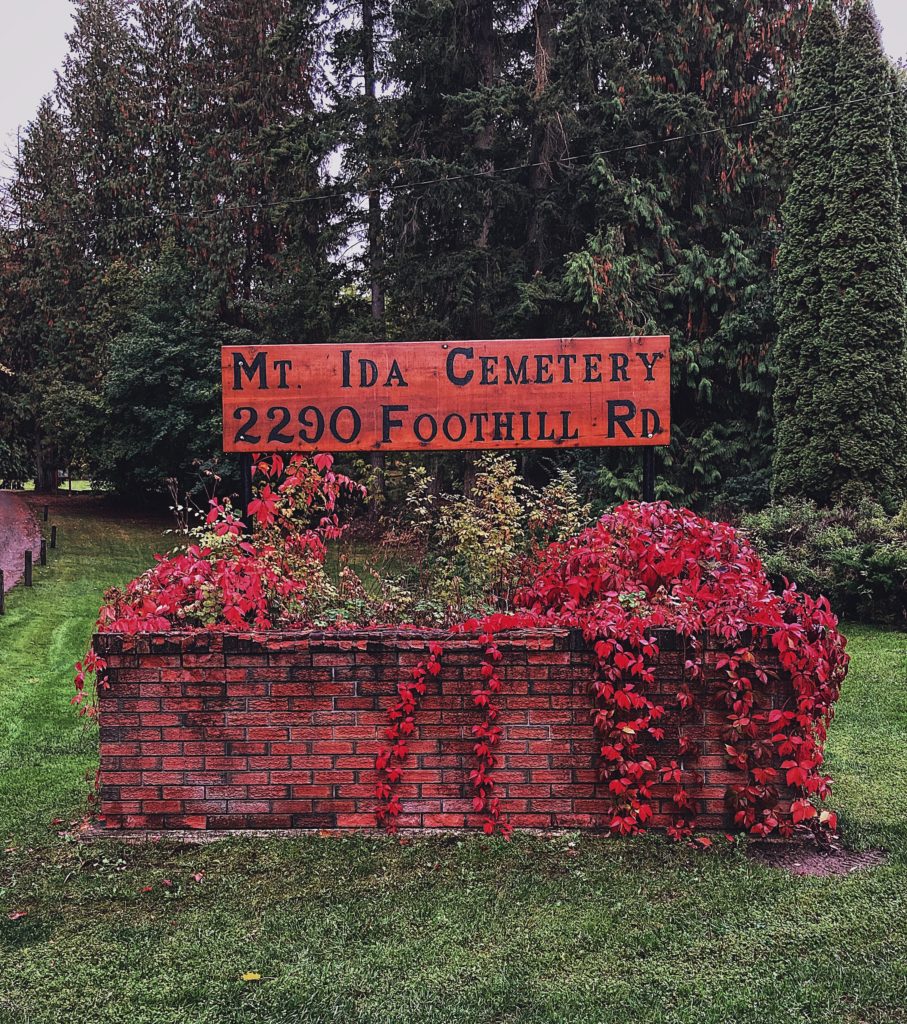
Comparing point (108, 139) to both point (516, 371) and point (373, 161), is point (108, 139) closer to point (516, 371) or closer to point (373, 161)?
point (373, 161)

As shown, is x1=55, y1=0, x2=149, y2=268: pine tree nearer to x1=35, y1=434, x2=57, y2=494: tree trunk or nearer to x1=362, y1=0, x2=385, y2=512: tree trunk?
x1=35, y1=434, x2=57, y2=494: tree trunk

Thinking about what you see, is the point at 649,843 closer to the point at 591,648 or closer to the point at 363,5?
the point at 591,648

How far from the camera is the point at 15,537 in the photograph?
2008cm

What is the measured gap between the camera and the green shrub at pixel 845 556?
8758mm

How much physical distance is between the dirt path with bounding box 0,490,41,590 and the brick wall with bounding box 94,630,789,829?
10.9 m

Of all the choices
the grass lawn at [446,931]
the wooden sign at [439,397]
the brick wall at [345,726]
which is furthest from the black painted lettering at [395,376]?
the grass lawn at [446,931]

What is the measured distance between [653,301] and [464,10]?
7.27 meters

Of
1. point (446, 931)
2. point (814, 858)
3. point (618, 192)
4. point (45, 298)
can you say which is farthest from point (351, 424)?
point (45, 298)

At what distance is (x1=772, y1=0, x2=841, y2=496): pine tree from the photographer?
471 inches

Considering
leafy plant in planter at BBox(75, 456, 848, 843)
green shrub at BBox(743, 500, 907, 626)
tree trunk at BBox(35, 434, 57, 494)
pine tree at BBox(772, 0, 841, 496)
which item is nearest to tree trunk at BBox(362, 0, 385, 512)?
pine tree at BBox(772, 0, 841, 496)

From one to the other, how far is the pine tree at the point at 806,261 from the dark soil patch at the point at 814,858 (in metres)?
8.68

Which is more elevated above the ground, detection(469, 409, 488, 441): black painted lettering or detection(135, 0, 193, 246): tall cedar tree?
detection(135, 0, 193, 246): tall cedar tree

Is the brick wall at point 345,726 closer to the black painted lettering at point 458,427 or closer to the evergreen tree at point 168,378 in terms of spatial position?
Answer: the black painted lettering at point 458,427

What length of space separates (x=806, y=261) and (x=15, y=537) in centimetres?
1767
